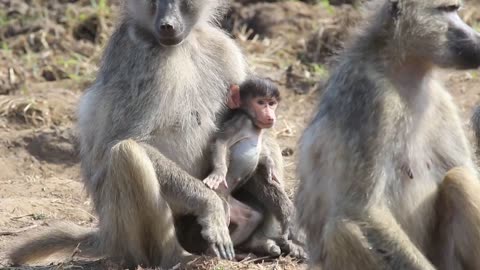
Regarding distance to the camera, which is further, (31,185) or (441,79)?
(31,185)

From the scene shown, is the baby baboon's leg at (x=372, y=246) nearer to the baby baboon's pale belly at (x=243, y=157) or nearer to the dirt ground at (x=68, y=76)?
the baby baboon's pale belly at (x=243, y=157)

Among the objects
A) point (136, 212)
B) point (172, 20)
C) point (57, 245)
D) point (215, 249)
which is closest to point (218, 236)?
point (215, 249)

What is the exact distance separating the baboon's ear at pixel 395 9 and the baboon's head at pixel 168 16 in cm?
140

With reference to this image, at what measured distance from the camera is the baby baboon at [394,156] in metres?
5.07

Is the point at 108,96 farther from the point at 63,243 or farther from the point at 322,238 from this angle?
the point at 322,238

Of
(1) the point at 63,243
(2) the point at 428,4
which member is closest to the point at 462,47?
(2) the point at 428,4

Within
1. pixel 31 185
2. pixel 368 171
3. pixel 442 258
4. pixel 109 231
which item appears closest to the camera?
pixel 368 171

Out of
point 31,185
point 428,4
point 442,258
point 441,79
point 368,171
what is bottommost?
point 31,185

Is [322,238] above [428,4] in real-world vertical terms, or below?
below

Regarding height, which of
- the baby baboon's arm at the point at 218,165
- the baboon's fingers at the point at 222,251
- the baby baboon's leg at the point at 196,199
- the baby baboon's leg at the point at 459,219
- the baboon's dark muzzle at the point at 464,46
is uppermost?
the baboon's dark muzzle at the point at 464,46

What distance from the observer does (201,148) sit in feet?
21.1

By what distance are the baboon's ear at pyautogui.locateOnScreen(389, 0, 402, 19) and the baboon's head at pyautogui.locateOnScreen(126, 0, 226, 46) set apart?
55.1 inches

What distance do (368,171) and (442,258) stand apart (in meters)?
0.65

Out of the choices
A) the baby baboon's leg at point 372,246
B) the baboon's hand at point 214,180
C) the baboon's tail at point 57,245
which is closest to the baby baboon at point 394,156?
the baby baboon's leg at point 372,246
